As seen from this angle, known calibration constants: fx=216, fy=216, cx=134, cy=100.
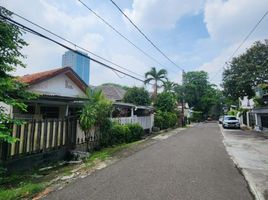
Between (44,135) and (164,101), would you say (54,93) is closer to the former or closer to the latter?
(44,135)

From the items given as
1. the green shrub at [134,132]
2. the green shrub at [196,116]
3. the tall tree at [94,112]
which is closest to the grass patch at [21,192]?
the tall tree at [94,112]

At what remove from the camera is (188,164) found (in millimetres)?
7555

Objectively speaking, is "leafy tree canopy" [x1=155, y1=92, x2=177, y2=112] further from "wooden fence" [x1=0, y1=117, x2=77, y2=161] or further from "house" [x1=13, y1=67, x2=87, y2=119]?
"wooden fence" [x1=0, y1=117, x2=77, y2=161]

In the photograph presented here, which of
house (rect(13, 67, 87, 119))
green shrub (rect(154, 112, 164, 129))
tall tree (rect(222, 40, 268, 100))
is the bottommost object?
green shrub (rect(154, 112, 164, 129))

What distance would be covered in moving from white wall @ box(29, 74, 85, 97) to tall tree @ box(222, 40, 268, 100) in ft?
53.7

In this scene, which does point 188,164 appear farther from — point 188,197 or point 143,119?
point 143,119

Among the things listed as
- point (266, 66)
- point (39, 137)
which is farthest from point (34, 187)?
point (266, 66)

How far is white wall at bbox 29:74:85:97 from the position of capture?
45.8ft

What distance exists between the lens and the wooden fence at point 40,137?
6430mm

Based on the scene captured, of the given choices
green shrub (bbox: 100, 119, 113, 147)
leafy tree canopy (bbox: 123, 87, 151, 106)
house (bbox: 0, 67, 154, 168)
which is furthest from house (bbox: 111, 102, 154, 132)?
green shrub (bbox: 100, 119, 113, 147)

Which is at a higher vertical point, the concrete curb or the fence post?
the fence post

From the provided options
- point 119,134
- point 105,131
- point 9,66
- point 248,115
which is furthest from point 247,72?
point 9,66

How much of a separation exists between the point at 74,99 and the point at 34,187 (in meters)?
7.56

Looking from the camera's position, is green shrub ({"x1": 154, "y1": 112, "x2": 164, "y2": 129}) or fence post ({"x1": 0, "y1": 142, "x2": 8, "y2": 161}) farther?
green shrub ({"x1": 154, "y1": 112, "x2": 164, "y2": 129})
